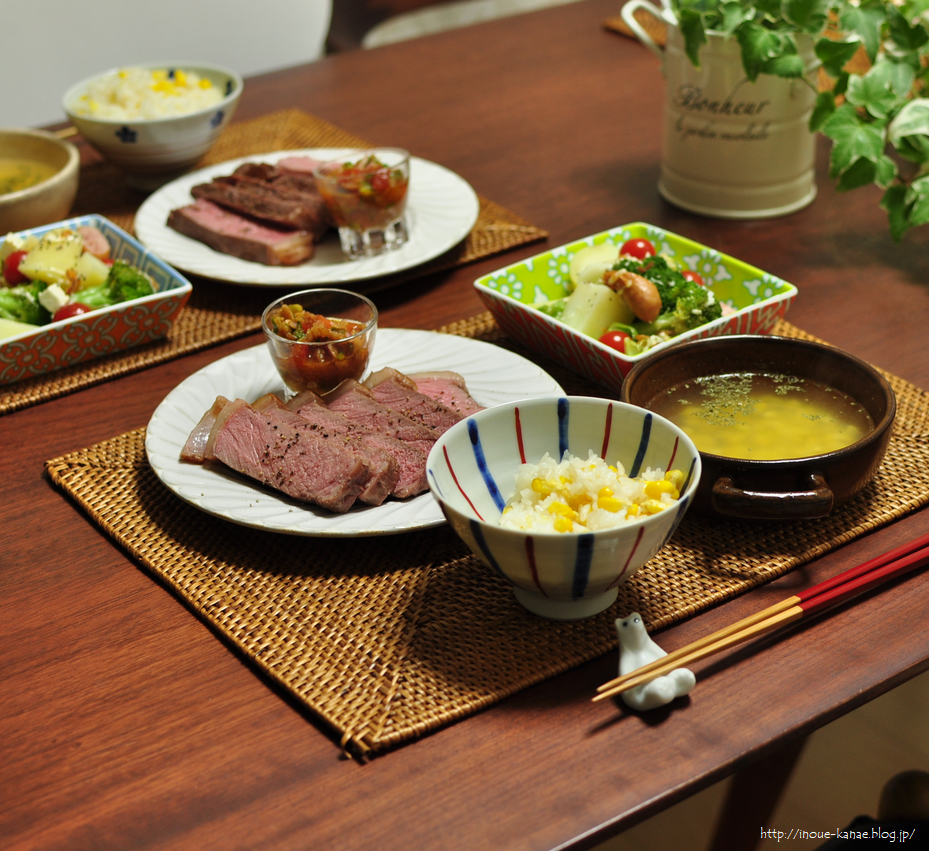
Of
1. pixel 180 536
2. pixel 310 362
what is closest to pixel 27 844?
pixel 180 536

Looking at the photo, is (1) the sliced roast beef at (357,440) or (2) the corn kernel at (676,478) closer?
(2) the corn kernel at (676,478)

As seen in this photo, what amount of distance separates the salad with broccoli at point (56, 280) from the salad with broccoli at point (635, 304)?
30.4 inches

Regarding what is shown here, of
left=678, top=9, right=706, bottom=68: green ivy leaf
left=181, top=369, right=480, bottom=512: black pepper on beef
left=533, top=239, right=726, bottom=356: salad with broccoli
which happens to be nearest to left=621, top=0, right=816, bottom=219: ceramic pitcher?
left=678, top=9, right=706, bottom=68: green ivy leaf

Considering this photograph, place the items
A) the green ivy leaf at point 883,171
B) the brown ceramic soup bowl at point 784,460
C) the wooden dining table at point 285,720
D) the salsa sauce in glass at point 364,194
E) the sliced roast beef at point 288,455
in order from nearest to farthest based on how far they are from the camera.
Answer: the wooden dining table at point 285,720
the brown ceramic soup bowl at point 784,460
the sliced roast beef at point 288,455
the green ivy leaf at point 883,171
the salsa sauce in glass at point 364,194

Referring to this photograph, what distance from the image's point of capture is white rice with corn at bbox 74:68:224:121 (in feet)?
7.34

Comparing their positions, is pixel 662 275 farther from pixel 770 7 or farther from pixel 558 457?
pixel 770 7

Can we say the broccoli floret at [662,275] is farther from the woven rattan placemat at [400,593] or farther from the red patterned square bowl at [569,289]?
the woven rattan placemat at [400,593]

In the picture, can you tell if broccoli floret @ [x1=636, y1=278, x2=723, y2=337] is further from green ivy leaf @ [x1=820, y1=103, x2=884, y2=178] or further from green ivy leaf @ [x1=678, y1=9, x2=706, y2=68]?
green ivy leaf @ [x1=678, y1=9, x2=706, y2=68]

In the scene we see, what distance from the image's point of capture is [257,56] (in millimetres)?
5375

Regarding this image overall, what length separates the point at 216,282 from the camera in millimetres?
1940

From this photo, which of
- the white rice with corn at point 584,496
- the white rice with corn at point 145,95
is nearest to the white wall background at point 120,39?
the white rice with corn at point 145,95

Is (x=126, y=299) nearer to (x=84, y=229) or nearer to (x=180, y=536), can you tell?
(x=84, y=229)

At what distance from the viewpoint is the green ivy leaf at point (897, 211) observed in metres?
1.81

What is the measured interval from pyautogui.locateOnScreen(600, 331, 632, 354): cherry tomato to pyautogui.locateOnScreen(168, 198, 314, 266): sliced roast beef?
71 cm
